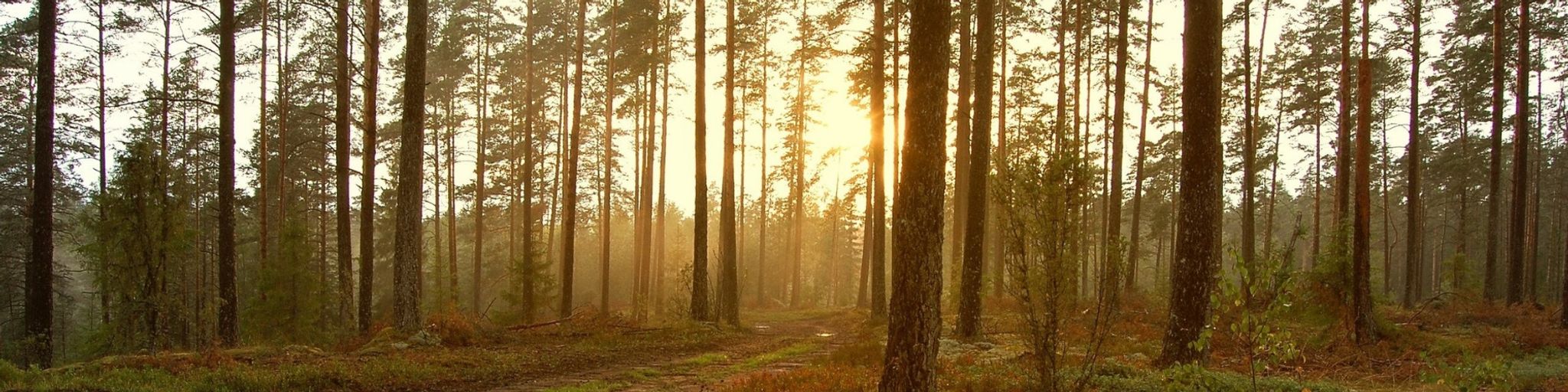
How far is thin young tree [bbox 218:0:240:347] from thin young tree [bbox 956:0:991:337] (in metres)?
13.9

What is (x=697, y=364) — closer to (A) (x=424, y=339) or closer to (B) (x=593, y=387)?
(B) (x=593, y=387)

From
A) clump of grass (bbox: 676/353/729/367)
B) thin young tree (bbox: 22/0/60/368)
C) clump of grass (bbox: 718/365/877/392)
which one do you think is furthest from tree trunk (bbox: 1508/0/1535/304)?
thin young tree (bbox: 22/0/60/368)

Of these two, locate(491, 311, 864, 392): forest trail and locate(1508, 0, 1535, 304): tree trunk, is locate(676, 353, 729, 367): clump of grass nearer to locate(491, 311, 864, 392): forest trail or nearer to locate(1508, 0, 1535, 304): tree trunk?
locate(491, 311, 864, 392): forest trail

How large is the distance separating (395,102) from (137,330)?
59.4 ft

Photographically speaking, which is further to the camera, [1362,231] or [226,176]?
[226,176]

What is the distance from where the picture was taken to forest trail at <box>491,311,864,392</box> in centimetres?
962

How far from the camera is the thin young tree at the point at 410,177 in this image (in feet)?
44.4

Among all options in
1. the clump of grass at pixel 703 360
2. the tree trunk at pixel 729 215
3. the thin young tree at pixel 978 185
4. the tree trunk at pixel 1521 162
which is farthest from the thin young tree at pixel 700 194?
the tree trunk at pixel 1521 162

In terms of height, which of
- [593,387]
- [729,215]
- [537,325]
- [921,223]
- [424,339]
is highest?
[921,223]

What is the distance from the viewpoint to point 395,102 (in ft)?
101

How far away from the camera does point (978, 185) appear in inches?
533

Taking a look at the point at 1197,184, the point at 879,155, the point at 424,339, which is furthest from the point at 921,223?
the point at 879,155

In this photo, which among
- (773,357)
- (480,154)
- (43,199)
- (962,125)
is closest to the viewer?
(43,199)

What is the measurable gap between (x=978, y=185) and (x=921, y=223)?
7267mm
